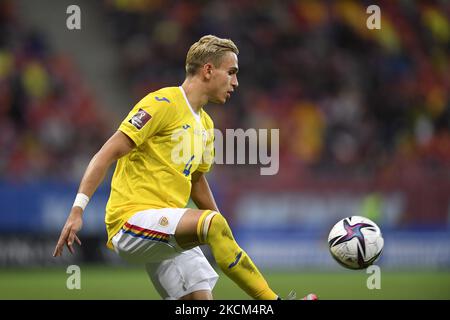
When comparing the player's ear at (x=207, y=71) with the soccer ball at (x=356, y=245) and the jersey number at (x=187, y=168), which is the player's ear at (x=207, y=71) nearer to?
the jersey number at (x=187, y=168)

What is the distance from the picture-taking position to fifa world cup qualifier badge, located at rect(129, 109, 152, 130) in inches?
197

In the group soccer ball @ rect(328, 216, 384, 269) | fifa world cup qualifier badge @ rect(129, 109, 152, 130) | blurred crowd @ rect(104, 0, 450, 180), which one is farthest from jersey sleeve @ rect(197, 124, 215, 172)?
blurred crowd @ rect(104, 0, 450, 180)

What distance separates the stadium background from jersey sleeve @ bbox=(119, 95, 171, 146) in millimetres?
4055

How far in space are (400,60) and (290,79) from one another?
244cm

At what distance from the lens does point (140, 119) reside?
5039 millimetres

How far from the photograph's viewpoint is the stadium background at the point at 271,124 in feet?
38.1

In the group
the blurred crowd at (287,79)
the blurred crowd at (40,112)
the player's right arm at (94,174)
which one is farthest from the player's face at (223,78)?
the blurred crowd at (287,79)

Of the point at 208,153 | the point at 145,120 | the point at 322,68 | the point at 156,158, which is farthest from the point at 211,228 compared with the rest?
the point at 322,68

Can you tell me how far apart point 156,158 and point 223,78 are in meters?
0.72

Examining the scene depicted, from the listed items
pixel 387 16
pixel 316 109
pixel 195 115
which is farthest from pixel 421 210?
pixel 195 115

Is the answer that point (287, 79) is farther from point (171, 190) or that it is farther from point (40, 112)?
point (171, 190)

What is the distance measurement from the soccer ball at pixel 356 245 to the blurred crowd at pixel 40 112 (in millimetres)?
7045

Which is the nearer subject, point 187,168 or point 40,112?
point 187,168

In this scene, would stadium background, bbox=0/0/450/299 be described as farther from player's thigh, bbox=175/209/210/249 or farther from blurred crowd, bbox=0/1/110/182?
player's thigh, bbox=175/209/210/249
